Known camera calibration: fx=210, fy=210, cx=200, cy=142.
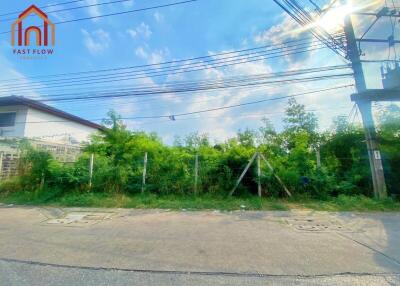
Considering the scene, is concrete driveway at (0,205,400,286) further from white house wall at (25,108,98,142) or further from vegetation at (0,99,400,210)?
white house wall at (25,108,98,142)

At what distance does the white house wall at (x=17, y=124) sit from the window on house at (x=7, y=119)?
8.0 inches

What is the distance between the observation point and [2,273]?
8.66 ft

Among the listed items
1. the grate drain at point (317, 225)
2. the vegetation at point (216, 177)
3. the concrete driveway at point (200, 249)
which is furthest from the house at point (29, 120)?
the grate drain at point (317, 225)

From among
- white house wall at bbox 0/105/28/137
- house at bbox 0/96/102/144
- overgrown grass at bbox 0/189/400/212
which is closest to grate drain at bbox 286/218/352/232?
overgrown grass at bbox 0/189/400/212

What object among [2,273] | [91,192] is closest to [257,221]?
[2,273]

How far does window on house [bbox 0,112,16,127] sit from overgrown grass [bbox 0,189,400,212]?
8511mm

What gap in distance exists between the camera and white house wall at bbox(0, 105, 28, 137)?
1327 cm

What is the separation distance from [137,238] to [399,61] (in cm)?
985

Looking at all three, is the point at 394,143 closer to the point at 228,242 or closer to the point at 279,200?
the point at 279,200

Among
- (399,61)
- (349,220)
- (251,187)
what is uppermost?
(399,61)

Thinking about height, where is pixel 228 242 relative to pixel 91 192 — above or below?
below

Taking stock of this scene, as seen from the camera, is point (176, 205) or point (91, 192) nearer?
point (176, 205)

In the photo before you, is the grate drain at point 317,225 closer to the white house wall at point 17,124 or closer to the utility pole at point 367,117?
the utility pole at point 367,117

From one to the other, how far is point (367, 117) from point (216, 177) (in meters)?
5.42
